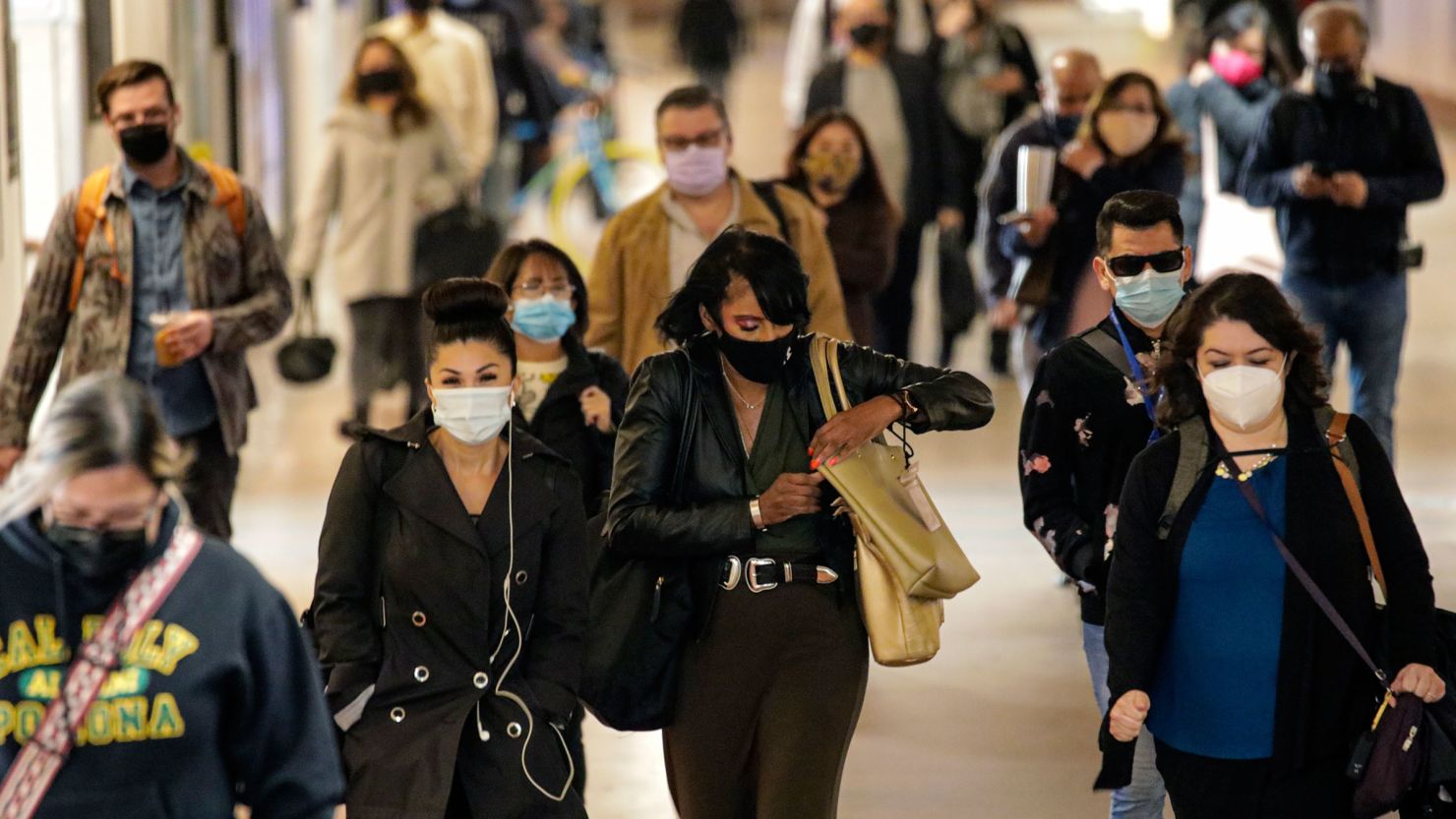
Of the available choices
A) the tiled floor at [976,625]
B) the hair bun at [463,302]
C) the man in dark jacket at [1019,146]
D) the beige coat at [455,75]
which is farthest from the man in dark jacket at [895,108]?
the hair bun at [463,302]

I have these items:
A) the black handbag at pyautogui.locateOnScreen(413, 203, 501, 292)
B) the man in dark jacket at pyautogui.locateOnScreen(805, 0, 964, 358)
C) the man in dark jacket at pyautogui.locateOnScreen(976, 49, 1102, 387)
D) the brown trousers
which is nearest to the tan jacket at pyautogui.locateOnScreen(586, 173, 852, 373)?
the man in dark jacket at pyautogui.locateOnScreen(976, 49, 1102, 387)

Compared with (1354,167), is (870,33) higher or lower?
higher

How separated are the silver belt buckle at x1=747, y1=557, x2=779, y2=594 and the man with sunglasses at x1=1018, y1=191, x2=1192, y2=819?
0.64m

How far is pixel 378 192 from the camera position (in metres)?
11.9

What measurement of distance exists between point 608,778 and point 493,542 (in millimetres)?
2492

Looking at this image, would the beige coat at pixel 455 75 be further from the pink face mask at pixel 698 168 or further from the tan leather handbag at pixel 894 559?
the tan leather handbag at pixel 894 559

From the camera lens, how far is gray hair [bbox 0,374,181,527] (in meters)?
3.61

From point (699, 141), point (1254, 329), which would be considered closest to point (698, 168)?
point (699, 141)

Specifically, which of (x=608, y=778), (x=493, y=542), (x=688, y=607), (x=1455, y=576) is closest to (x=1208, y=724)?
(x=688, y=607)

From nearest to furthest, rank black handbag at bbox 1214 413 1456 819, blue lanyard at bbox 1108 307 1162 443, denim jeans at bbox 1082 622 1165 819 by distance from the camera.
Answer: black handbag at bbox 1214 413 1456 819 < blue lanyard at bbox 1108 307 1162 443 < denim jeans at bbox 1082 622 1165 819

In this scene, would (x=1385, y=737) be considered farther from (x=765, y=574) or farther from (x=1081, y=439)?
(x=765, y=574)

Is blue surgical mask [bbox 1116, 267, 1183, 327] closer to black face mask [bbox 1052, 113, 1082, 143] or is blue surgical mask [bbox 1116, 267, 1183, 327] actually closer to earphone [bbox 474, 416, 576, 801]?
earphone [bbox 474, 416, 576, 801]

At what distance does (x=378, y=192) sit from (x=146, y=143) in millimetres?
4492

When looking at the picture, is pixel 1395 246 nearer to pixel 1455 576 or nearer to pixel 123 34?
pixel 1455 576
